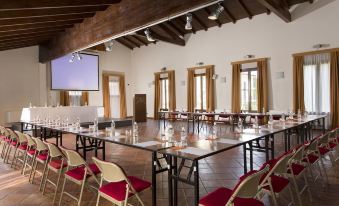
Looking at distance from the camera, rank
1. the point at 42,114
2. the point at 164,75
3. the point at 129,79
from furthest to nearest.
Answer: the point at 129,79 < the point at 164,75 < the point at 42,114

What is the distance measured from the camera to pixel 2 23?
4473 millimetres

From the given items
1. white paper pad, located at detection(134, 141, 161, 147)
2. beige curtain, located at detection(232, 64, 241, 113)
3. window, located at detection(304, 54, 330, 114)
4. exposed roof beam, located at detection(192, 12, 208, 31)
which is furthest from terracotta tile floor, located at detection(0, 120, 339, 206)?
exposed roof beam, located at detection(192, 12, 208, 31)

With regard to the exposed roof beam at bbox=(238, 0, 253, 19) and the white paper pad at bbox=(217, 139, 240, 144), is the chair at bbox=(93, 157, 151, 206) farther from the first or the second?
the exposed roof beam at bbox=(238, 0, 253, 19)

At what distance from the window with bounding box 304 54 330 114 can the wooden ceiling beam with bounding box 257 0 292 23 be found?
1463 millimetres

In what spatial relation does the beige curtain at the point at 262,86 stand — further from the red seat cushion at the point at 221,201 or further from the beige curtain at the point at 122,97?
the red seat cushion at the point at 221,201

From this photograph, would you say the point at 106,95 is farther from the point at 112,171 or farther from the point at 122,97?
the point at 112,171

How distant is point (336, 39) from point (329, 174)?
570 centimetres

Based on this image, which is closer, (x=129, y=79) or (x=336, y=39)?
(x=336, y=39)

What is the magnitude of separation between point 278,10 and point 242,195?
7.35 meters

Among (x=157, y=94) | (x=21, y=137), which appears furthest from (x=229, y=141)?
(x=157, y=94)

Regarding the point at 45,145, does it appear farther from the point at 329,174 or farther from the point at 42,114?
the point at 42,114

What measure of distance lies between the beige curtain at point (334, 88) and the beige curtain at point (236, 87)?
10.0 feet

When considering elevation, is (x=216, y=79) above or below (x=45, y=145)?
above

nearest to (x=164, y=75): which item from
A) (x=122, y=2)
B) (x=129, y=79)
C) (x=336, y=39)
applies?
(x=129, y=79)
